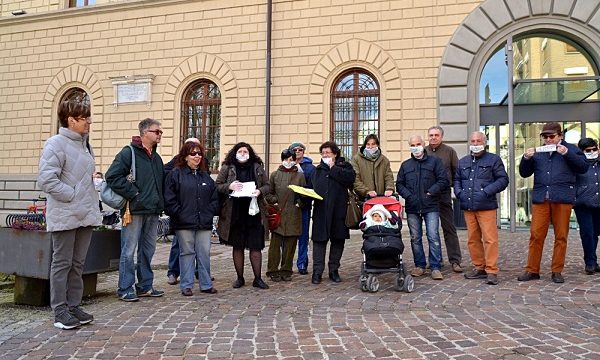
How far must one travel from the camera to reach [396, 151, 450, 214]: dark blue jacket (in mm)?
6434

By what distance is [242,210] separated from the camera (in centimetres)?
616

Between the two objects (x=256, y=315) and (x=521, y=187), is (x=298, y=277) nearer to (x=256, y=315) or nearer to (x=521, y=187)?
(x=256, y=315)

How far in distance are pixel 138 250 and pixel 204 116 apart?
972 centimetres

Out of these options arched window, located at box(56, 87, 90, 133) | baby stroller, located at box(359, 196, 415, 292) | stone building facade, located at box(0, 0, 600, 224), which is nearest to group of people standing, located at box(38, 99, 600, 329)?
baby stroller, located at box(359, 196, 415, 292)

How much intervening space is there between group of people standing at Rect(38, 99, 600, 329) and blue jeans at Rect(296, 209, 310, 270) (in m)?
0.04

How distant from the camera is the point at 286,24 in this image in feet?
45.3

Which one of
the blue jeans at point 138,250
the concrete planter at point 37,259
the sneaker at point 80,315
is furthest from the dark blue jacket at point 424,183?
the sneaker at point 80,315

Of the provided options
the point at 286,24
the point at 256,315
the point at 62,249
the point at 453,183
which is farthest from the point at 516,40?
the point at 62,249

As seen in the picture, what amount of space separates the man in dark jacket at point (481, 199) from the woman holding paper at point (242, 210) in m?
2.67

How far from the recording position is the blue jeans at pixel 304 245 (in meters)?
7.30

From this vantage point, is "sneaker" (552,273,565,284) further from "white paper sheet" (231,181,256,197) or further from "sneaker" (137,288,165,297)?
"sneaker" (137,288,165,297)

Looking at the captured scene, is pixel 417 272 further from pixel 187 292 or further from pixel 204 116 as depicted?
pixel 204 116

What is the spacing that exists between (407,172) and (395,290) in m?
1.68

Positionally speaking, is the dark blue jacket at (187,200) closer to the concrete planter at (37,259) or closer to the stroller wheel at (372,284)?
the concrete planter at (37,259)
